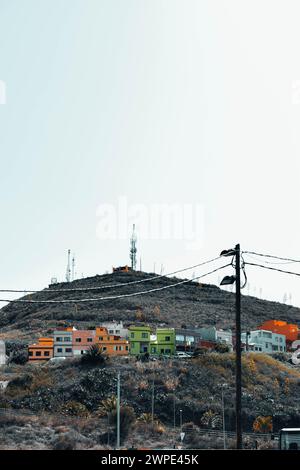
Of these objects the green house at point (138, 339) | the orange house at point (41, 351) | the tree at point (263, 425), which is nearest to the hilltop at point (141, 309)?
the orange house at point (41, 351)

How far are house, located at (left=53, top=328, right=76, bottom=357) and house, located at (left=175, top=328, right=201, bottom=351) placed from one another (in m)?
14.5

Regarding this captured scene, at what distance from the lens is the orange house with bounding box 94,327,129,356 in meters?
81.6

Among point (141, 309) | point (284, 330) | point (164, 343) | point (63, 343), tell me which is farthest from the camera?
point (141, 309)

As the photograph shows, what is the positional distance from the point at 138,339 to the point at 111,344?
13.1 ft

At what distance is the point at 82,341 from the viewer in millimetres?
83562

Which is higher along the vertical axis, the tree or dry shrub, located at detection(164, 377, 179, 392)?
dry shrub, located at detection(164, 377, 179, 392)

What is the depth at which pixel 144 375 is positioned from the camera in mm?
70125

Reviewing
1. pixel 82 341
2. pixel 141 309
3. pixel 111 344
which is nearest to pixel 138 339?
pixel 111 344

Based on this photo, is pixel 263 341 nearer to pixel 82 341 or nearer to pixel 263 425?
pixel 82 341

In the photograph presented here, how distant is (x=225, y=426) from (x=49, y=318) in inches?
2626

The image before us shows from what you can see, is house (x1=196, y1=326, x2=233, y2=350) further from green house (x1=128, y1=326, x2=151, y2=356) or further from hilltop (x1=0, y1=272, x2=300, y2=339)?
hilltop (x1=0, y1=272, x2=300, y2=339)

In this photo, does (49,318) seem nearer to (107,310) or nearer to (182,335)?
(107,310)

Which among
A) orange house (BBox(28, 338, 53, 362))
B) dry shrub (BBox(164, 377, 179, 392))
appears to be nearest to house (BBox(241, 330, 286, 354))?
dry shrub (BBox(164, 377, 179, 392))

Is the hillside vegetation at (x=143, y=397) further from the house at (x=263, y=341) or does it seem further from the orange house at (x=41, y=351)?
the house at (x=263, y=341)
